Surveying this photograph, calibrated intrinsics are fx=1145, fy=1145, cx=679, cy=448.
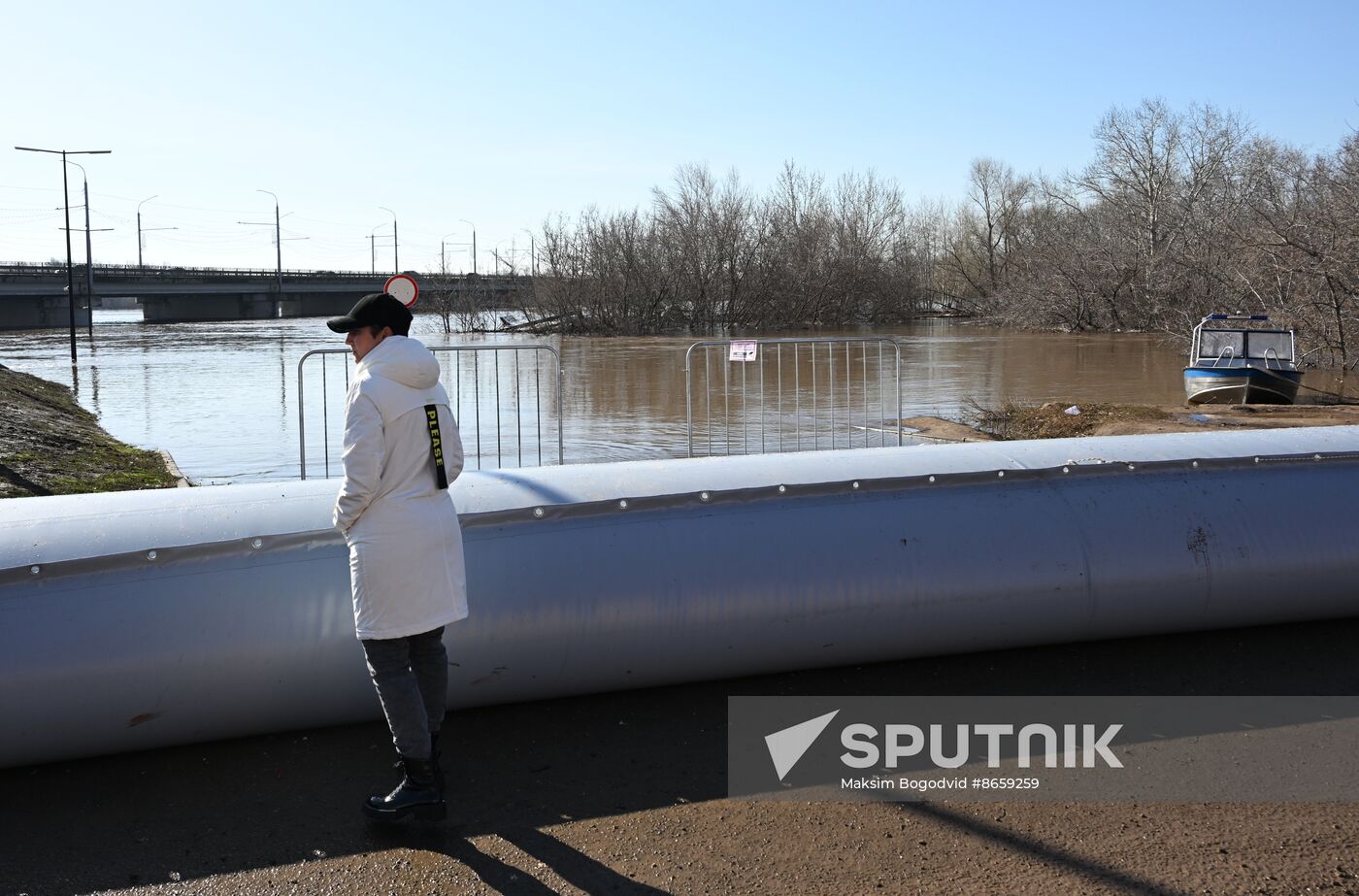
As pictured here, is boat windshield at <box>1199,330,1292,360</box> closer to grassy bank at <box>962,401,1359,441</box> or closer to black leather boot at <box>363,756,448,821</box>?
grassy bank at <box>962,401,1359,441</box>

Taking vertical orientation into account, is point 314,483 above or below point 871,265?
below

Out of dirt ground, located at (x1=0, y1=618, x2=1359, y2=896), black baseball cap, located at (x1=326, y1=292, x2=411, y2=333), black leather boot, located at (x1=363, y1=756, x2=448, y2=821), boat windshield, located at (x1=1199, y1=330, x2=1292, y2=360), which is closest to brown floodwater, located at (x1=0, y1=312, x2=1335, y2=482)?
boat windshield, located at (x1=1199, y1=330, x2=1292, y2=360)

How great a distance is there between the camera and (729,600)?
15.8 ft

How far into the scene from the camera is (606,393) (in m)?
21.7

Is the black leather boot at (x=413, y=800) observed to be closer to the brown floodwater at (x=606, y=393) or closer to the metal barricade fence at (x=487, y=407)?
the metal barricade fence at (x=487, y=407)

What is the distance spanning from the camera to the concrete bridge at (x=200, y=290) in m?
67.2

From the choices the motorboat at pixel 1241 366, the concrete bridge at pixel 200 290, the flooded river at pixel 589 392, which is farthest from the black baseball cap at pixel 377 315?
the concrete bridge at pixel 200 290

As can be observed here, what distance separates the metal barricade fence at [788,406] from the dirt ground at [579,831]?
18.3 feet

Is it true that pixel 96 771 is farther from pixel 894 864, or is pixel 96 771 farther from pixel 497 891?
pixel 894 864

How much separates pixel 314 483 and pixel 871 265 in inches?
2523

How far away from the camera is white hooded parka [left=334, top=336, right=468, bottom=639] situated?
370 cm

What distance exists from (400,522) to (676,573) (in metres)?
1.39

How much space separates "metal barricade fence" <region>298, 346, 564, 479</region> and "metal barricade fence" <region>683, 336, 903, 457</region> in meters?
1.73

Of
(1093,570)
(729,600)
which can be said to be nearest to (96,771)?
(729,600)
